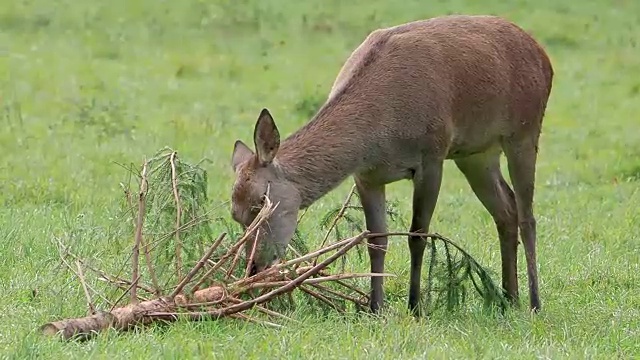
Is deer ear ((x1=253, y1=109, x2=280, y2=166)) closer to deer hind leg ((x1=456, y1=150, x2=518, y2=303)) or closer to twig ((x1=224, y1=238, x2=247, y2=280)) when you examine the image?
twig ((x1=224, y1=238, x2=247, y2=280))

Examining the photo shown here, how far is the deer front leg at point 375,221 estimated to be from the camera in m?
7.34

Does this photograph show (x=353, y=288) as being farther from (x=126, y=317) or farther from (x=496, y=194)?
(x=496, y=194)

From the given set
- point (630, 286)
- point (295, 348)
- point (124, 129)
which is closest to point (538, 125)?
point (630, 286)

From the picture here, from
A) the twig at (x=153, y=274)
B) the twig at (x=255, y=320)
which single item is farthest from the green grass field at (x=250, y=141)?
the twig at (x=153, y=274)

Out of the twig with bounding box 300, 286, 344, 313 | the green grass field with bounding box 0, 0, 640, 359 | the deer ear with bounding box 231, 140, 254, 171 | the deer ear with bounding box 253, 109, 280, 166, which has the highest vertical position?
the deer ear with bounding box 253, 109, 280, 166

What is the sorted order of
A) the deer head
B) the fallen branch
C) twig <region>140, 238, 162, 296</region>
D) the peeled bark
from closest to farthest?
the peeled bark < the fallen branch < twig <region>140, 238, 162, 296</region> < the deer head

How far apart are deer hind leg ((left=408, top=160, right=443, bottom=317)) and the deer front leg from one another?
7.3 inches

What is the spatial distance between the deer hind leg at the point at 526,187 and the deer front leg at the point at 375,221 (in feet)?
3.25

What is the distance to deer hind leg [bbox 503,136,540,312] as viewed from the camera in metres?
7.87

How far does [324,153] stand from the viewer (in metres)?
6.95

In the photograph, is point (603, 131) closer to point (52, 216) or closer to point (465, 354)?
point (52, 216)

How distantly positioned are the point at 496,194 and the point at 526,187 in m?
0.27

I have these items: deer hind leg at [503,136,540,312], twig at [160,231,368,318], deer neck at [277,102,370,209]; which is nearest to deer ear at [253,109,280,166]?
deer neck at [277,102,370,209]

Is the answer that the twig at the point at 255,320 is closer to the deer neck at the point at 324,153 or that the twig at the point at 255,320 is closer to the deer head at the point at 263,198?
the deer head at the point at 263,198
